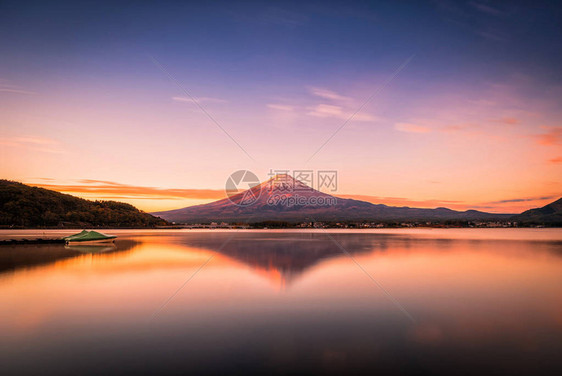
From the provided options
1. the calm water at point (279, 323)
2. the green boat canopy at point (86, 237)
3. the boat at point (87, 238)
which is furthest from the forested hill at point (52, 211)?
the calm water at point (279, 323)

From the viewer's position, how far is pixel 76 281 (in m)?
14.1

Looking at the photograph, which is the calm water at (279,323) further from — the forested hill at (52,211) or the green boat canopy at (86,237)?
the forested hill at (52,211)

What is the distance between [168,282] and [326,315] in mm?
7603

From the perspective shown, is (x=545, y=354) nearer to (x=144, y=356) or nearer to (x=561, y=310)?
(x=561, y=310)

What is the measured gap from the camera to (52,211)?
108m

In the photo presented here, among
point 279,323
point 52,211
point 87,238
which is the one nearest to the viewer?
point 279,323

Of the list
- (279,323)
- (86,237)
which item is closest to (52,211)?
(86,237)

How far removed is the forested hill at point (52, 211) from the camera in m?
99.7

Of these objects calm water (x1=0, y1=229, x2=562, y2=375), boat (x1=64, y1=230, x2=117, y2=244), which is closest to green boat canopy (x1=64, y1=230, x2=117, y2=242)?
boat (x1=64, y1=230, x2=117, y2=244)

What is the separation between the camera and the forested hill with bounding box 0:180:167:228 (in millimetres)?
99688

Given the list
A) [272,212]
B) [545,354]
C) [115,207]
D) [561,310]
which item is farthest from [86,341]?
[272,212]

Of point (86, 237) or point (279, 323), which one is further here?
point (86, 237)

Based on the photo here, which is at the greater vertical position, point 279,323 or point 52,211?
point 52,211

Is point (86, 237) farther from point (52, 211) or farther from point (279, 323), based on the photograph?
point (52, 211)
